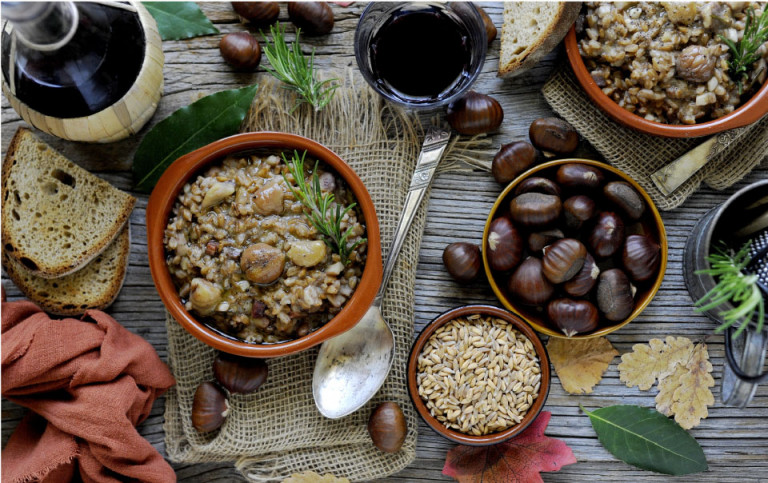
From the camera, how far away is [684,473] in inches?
93.4

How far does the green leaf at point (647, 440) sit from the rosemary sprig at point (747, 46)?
1.23 m

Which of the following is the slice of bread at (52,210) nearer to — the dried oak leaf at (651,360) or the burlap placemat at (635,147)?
the burlap placemat at (635,147)

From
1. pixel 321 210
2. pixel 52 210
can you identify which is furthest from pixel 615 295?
pixel 52 210

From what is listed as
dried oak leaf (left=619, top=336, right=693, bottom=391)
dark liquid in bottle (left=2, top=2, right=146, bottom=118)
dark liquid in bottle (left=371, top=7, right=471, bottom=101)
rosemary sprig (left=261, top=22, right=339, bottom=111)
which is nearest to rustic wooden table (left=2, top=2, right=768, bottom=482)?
dried oak leaf (left=619, top=336, right=693, bottom=391)

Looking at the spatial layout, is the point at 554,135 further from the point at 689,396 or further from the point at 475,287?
the point at 689,396

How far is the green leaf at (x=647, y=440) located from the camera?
2375 mm

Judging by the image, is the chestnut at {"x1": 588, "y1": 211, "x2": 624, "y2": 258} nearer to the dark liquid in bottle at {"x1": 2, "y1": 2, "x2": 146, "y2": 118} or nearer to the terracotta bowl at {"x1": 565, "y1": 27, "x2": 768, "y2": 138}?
the terracotta bowl at {"x1": 565, "y1": 27, "x2": 768, "y2": 138}

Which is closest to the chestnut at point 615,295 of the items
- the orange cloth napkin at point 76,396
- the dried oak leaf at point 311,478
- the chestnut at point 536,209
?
the chestnut at point 536,209

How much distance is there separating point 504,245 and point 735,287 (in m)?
0.71

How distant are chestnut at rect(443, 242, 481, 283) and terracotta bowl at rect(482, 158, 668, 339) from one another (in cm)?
5

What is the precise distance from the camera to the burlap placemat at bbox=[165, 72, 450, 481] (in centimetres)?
234

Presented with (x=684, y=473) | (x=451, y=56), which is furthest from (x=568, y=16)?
(x=684, y=473)

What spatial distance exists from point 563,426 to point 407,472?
624 millimetres

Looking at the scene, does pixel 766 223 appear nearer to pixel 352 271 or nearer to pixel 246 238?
pixel 352 271
